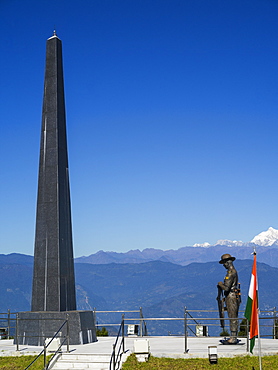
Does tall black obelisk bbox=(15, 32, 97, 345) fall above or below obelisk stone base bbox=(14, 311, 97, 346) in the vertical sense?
above

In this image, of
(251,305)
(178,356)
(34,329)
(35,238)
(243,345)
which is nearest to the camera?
(251,305)

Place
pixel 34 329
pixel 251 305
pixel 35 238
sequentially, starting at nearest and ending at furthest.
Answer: pixel 251 305 < pixel 34 329 < pixel 35 238

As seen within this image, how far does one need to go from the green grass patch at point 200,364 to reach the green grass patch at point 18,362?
2.55 m

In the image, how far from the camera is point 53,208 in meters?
20.3

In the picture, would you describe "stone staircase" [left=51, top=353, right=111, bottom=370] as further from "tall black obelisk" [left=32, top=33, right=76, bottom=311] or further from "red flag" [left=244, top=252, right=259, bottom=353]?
"red flag" [left=244, top=252, right=259, bottom=353]

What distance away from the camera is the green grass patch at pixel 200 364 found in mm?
14680

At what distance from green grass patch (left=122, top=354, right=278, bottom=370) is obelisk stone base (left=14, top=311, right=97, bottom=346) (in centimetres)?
371

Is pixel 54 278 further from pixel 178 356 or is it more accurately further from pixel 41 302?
pixel 178 356

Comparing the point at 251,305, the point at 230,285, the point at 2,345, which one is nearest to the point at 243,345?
the point at 230,285

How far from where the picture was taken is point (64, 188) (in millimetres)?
20969

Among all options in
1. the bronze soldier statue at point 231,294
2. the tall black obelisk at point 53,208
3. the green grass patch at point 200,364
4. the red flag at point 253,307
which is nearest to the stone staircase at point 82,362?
the green grass patch at point 200,364

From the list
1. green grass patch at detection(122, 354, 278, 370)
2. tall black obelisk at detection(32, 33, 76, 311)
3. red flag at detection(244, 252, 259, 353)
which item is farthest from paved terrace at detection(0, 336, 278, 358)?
red flag at detection(244, 252, 259, 353)

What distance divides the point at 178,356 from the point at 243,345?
3.09 m

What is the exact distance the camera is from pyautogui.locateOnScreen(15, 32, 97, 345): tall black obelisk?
1911 centimetres
